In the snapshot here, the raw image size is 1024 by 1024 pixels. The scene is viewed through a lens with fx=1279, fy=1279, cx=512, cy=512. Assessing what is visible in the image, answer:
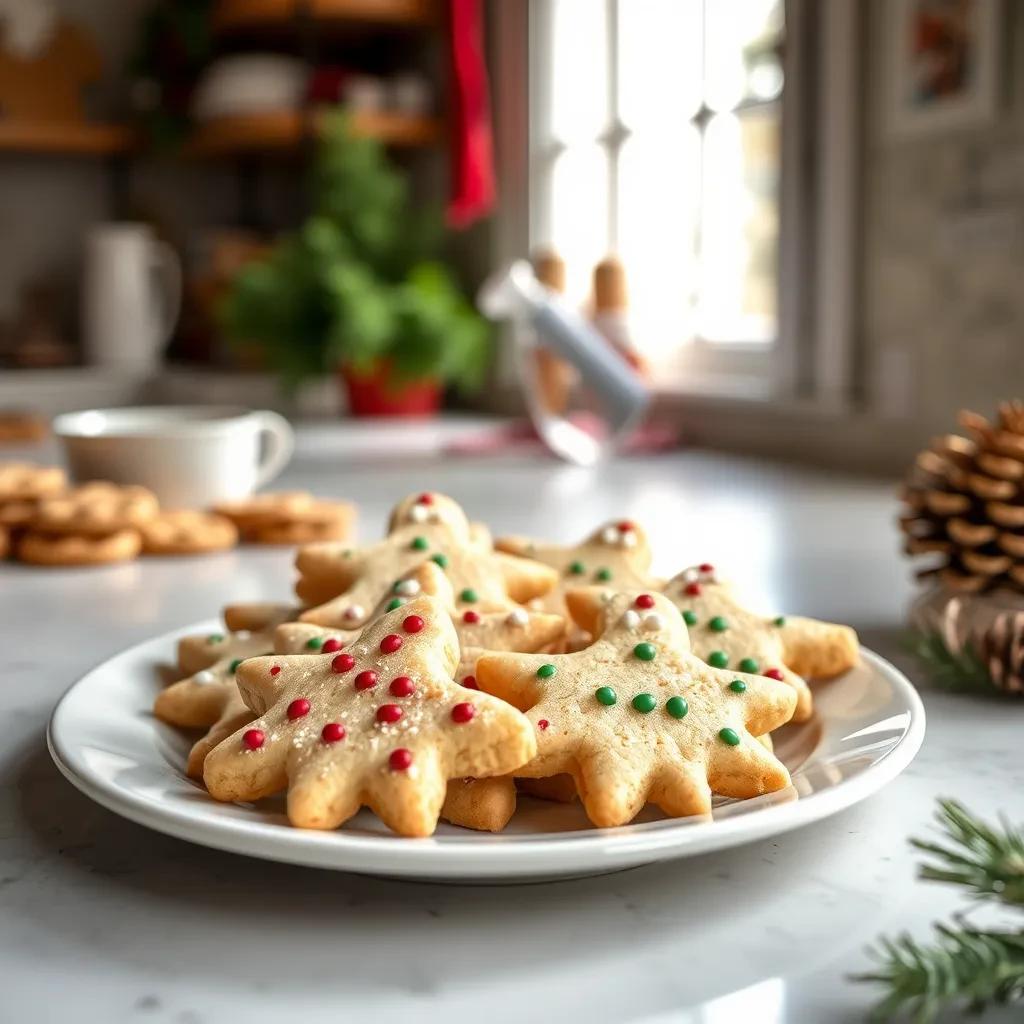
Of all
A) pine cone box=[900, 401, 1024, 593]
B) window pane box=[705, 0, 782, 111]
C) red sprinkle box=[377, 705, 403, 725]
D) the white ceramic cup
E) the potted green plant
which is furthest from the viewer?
the potted green plant

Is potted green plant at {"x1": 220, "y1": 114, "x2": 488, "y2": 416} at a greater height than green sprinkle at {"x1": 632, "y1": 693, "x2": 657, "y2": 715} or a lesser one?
greater

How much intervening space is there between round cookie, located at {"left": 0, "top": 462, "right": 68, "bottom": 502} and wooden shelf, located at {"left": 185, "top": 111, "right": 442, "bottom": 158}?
1518 mm

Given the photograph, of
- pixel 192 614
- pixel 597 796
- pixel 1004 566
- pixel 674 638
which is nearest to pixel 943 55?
pixel 1004 566

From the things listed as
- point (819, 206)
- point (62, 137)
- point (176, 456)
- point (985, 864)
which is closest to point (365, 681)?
point (985, 864)

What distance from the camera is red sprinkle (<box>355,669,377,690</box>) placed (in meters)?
0.49

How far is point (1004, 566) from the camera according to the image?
2.62 feet

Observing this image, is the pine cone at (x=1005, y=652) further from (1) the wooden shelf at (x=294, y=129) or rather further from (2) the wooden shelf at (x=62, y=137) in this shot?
(2) the wooden shelf at (x=62, y=137)

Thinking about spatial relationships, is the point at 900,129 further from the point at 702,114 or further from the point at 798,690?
the point at 798,690

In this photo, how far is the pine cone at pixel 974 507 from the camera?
80cm

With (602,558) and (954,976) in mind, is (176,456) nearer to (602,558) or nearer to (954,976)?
(602,558)

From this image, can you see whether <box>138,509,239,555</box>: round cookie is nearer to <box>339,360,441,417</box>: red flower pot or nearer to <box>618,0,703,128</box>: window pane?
<box>339,360,441,417</box>: red flower pot

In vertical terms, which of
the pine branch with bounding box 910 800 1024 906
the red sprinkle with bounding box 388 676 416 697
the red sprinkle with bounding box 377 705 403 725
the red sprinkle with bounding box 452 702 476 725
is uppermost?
the red sprinkle with bounding box 388 676 416 697

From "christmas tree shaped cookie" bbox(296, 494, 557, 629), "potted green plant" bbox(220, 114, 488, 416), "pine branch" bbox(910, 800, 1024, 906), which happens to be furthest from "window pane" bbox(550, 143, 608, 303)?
"pine branch" bbox(910, 800, 1024, 906)

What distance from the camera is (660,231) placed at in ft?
7.91
